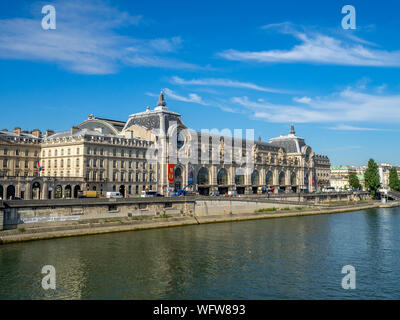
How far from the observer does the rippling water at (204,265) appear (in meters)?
31.3

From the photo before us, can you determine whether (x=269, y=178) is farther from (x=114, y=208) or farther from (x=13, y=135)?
(x=114, y=208)

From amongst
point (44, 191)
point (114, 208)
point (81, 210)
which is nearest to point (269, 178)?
point (44, 191)

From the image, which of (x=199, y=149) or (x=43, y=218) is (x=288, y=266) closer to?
(x=43, y=218)

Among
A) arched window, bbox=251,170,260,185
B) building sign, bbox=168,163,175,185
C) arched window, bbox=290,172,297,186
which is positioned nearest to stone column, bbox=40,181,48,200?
building sign, bbox=168,163,175,185

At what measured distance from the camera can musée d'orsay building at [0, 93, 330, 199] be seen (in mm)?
79562

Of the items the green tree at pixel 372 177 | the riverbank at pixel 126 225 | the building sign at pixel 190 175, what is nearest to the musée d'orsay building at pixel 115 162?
the building sign at pixel 190 175

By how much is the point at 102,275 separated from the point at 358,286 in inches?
815

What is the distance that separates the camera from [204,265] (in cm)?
3944

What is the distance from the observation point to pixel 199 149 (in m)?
106

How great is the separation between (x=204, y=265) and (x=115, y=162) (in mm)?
52353
